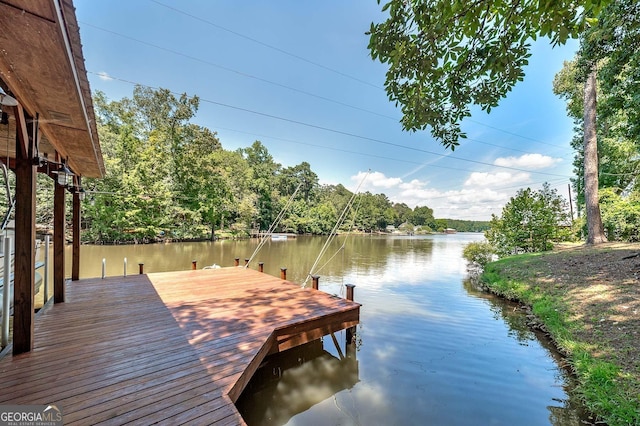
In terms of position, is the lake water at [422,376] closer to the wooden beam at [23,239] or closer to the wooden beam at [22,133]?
the wooden beam at [23,239]

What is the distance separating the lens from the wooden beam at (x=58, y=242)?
12.4 feet

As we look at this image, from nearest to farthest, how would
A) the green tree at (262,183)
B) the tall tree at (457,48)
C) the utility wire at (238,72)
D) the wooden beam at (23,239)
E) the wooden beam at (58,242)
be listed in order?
the tall tree at (457,48), the wooden beam at (23,239), the wooden beam at (58,242), the utility wire at (238,72), the green tree at (262,183)

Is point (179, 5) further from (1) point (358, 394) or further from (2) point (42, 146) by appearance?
(1) point (358, 394)

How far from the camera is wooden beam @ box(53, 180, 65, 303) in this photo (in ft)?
12.4

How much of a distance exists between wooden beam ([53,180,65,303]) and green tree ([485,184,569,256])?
12721mm

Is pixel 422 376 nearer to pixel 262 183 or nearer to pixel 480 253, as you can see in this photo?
pixel 480 253

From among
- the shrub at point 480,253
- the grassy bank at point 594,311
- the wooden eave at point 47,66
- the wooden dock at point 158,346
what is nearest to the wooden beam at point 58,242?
the wooden dock at point 158,346

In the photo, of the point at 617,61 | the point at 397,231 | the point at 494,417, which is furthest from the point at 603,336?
the point at 397,231

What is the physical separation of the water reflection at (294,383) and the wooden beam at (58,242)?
3121 millimetres

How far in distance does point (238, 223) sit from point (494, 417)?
A: 25.7 m

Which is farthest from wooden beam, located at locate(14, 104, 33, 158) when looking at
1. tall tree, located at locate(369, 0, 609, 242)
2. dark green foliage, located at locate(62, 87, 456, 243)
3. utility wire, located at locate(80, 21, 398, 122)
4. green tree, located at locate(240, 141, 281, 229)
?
green tree, located at locate(240, 141, 281, 229)

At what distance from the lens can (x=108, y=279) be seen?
17.9ft

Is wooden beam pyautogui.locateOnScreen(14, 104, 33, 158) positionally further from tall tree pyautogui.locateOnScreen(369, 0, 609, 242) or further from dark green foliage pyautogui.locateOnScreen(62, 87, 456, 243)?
dark green foliage pyautogui.locateOnScreen(62, 87, 456, 243)

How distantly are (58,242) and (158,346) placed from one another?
2.74m
